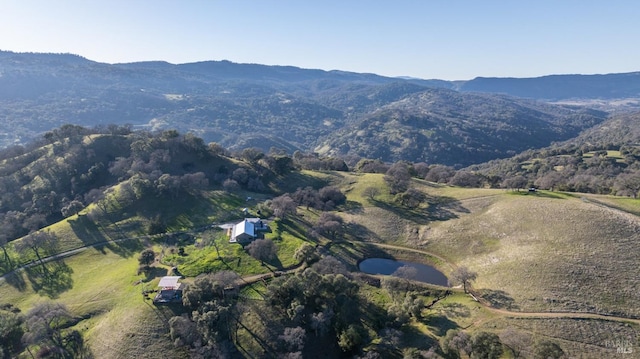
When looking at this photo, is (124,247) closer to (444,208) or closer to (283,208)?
(283,208)

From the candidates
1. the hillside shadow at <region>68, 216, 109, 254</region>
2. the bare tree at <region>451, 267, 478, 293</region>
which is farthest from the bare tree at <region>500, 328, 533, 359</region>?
the hillside shadow at <region>68, 216, 109, 254</region>

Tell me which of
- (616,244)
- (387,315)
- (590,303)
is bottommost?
(387,315)

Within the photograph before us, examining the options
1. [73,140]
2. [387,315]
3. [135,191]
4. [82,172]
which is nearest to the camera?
[387,315]

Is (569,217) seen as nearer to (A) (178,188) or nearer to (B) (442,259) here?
(B) (442,259)

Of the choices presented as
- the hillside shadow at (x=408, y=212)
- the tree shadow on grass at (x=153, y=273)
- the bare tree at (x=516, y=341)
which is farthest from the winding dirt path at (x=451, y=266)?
the tree shadow on grass at (x=153, y=273)

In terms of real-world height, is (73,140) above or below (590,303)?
above

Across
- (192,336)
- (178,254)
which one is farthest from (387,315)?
(178,254)

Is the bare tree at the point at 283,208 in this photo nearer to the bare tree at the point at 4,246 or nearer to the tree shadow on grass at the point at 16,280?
the tree shadow on grass at the point at 16,280
